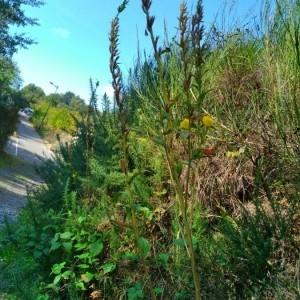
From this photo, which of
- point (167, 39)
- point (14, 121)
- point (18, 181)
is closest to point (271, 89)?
point (167, 39)

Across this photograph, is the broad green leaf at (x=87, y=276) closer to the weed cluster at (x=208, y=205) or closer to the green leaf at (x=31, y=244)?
the weed cluster at (x=208, y=205)

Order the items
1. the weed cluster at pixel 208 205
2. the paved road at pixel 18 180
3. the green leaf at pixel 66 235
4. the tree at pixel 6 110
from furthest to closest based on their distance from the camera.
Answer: the tree at pixel 6 110 < the paved road at pixel 18 180 < the green leaf at pixel 66 235 < the weed cluster at pixel 208 205

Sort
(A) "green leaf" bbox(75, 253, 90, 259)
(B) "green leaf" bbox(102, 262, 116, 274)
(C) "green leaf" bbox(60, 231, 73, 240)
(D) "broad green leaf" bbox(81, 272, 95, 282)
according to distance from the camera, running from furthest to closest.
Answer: (C) "green leaf" bbox(60, 231, 73, 240) → (A) "green leaf" bbox(75, 253, 90, 259) → (D) "broad green leaf" bbox(81, 272, 95, 282) → (B) "green leaf" bbox(102, 262, 116, 274)

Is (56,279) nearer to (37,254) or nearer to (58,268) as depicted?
(58,268)

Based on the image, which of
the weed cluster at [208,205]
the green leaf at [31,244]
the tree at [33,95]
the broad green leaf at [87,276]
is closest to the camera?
the weed cluster at [208,205]

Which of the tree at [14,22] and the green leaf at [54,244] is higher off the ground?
the tree at [14,22]

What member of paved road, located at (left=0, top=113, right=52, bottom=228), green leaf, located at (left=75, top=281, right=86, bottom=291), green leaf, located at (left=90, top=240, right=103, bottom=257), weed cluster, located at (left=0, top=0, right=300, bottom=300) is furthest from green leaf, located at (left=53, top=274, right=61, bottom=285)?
paved road, located at (left=0, top=113, right=52, bottom=228)

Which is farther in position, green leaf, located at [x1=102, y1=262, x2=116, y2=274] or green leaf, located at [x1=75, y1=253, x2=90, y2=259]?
green leaf, located at [x1=75, y1=253, x2=90, y2=259]

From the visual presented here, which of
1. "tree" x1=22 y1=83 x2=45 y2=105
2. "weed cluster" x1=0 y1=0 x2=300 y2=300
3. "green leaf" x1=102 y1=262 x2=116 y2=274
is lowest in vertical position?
"green leaf" x1=102 y1=262 x2=116 y2=274

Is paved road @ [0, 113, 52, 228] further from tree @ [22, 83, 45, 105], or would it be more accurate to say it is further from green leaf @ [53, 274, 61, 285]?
tree @ [22, 83, 45, 105]

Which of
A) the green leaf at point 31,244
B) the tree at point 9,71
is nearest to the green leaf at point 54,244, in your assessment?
the green leaf at point 31,244

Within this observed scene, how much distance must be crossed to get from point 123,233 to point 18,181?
933 centimetres

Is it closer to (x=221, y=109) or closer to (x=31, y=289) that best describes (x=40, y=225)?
(x=31, y=289)

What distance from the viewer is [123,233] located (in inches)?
123
